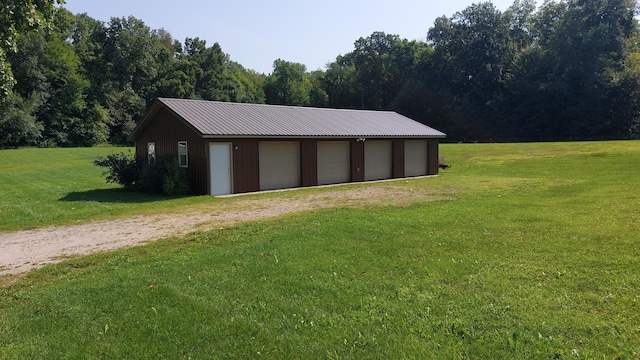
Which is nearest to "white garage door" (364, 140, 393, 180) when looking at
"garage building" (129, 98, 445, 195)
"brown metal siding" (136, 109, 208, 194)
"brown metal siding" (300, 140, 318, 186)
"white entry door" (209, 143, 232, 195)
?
"garage building" (129, 98, 445, 195)

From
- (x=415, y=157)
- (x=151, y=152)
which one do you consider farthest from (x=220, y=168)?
(x=415, y=157)

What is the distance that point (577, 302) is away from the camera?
4641 mm

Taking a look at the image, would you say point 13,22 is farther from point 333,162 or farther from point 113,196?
point 333,162

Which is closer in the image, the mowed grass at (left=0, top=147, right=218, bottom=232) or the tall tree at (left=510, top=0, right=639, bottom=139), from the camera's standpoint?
the mowed grass at (left=0, top=147, right=218, bottom=232)

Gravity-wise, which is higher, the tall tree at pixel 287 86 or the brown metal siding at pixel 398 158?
the tall tree at pixel 287 86

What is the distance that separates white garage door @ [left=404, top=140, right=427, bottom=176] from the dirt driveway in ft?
30.0

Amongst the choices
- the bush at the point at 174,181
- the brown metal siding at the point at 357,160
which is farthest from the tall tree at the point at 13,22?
the brown metal siding at the point at 357,160

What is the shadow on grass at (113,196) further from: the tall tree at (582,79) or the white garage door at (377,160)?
the tall tree at (582,79)

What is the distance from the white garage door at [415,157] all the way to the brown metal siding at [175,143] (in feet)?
39.6

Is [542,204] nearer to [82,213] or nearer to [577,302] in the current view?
[577,302]

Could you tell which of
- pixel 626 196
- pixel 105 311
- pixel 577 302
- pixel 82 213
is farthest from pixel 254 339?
pixel 626 196

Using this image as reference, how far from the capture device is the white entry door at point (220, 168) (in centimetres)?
1589

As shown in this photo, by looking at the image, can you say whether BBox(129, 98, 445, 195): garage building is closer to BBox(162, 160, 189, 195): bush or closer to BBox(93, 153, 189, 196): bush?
BBox(162, 160, 189, 195): bush

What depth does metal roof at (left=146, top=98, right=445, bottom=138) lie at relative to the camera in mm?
16688
